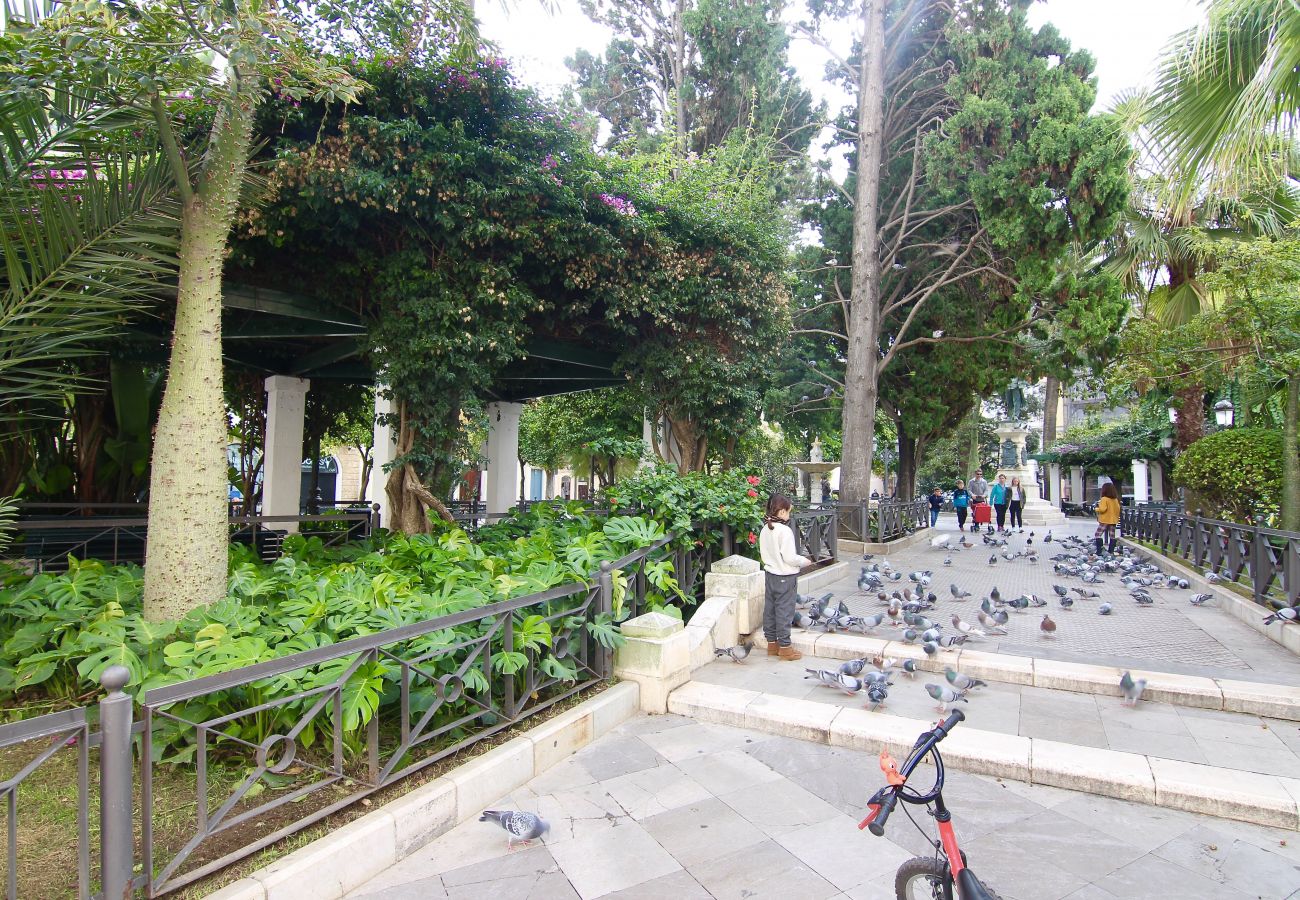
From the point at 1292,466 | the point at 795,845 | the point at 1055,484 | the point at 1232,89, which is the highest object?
the point at 1232,89

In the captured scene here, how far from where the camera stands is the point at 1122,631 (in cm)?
645

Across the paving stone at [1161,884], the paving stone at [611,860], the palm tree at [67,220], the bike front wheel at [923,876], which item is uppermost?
the palm tree at [67,220]

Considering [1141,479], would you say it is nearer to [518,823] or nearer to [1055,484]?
[1055,484]

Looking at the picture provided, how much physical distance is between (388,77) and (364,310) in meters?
2.60

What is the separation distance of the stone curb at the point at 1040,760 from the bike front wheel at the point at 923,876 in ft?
5.21

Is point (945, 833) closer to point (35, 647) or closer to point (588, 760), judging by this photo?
point (588, 760)


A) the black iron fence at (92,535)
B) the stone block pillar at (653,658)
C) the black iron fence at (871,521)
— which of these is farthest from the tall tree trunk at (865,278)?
the stone block pillar at (653,658)

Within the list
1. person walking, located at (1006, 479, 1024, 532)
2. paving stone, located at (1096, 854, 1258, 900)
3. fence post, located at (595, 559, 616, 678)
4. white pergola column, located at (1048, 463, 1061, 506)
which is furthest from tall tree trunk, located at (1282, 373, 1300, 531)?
white pergola column, located at (1048, 463, 1061, 506)

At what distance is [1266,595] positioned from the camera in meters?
6.65

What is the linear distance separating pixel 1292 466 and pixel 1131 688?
570cm

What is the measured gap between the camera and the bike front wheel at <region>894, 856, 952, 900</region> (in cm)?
211

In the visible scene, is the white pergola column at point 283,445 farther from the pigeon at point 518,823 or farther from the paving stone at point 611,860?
the paving stone at point 611,860

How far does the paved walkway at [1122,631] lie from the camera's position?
17.5ft

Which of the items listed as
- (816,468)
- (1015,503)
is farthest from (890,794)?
(816,468)
